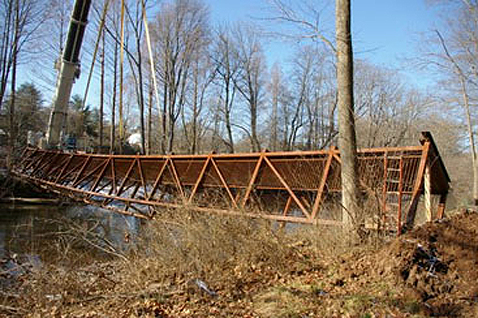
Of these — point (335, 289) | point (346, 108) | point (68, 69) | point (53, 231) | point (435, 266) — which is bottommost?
point (53, 231)

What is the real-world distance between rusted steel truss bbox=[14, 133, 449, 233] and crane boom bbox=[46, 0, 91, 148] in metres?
1.45

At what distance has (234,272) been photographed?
14.8 ft

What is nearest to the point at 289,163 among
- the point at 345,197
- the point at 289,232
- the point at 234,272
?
the point at 289,232

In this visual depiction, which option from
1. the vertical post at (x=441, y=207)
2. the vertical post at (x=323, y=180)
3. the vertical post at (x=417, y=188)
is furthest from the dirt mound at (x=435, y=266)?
the vertical post at (x=441, y=207)

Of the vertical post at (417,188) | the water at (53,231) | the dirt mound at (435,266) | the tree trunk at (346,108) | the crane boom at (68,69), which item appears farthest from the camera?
the crane boom at (68,69)

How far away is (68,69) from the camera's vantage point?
15.0 m

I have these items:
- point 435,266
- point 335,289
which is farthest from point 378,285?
point 435,266

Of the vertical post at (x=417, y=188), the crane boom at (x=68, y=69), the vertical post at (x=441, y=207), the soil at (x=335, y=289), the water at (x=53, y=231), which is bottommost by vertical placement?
the water at (x=53, y=231)

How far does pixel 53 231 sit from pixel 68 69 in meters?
8.11

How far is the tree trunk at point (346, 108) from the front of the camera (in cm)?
505

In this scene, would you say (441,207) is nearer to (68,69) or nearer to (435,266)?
(435,266)

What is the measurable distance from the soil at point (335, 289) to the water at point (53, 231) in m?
1.47

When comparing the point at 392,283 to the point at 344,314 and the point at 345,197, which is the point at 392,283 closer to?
the point at 344,314

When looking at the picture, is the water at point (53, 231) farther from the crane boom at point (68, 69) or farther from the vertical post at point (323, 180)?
the crane boom at point (68, 69)
